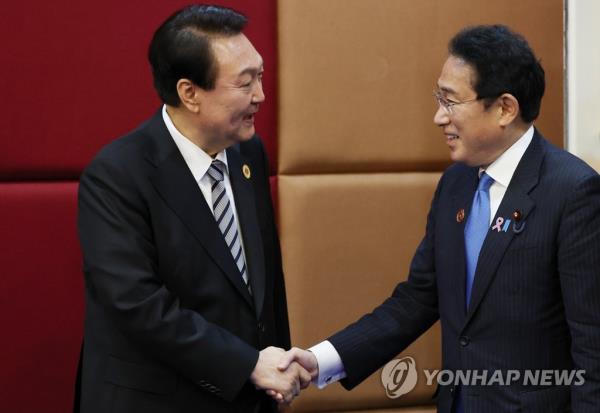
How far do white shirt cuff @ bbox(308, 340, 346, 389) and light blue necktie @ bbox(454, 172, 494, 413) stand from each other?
0.32 meters

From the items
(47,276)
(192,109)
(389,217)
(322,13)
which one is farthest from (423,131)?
(47,276)

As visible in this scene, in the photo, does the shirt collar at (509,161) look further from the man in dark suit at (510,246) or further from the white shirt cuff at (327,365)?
the white shirt cuff at (327,365)

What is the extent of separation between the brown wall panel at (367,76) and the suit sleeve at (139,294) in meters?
0.86

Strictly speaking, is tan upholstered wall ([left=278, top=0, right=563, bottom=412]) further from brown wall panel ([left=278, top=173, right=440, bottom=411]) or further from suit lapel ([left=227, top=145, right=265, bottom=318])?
suit lapel ([left=227, top=145, right=265, bottom=318])

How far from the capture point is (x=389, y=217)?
2.77 meters

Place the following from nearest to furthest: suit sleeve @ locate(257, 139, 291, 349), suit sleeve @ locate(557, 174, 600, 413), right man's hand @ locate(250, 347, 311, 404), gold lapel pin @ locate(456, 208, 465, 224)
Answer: suit sleeve @ locate(557, 174, 600, 413) → right man's hand @ locate(250, 347, 311, 404) → gold lapel pin @ locate(456, 208, 465, 224) → suit sleeve @ locate(257, 139, 291, 349)

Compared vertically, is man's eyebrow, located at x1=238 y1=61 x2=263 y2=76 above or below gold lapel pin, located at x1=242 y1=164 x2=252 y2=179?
above

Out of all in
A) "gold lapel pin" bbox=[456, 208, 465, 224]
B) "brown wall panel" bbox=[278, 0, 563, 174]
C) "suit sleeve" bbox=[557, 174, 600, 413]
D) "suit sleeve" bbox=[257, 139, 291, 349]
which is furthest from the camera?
"brown wall panel" bbox=[278, 0, 563, 174]

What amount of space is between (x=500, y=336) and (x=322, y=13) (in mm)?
1129

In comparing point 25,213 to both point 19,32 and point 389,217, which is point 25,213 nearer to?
point 19,32

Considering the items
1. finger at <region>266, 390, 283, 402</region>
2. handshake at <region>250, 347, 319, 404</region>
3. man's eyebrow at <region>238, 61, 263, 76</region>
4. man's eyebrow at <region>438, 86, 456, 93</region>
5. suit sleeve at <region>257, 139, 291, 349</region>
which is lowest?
finger at <region>266, 390, 283, 402</region>

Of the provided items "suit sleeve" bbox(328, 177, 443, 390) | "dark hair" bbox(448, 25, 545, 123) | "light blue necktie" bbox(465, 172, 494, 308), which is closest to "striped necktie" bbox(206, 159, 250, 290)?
"suit sleeve" bbox(328, 177, 443, 390)

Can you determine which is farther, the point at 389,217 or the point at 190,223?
the point at 389,217

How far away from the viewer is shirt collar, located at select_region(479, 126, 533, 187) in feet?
6.66
